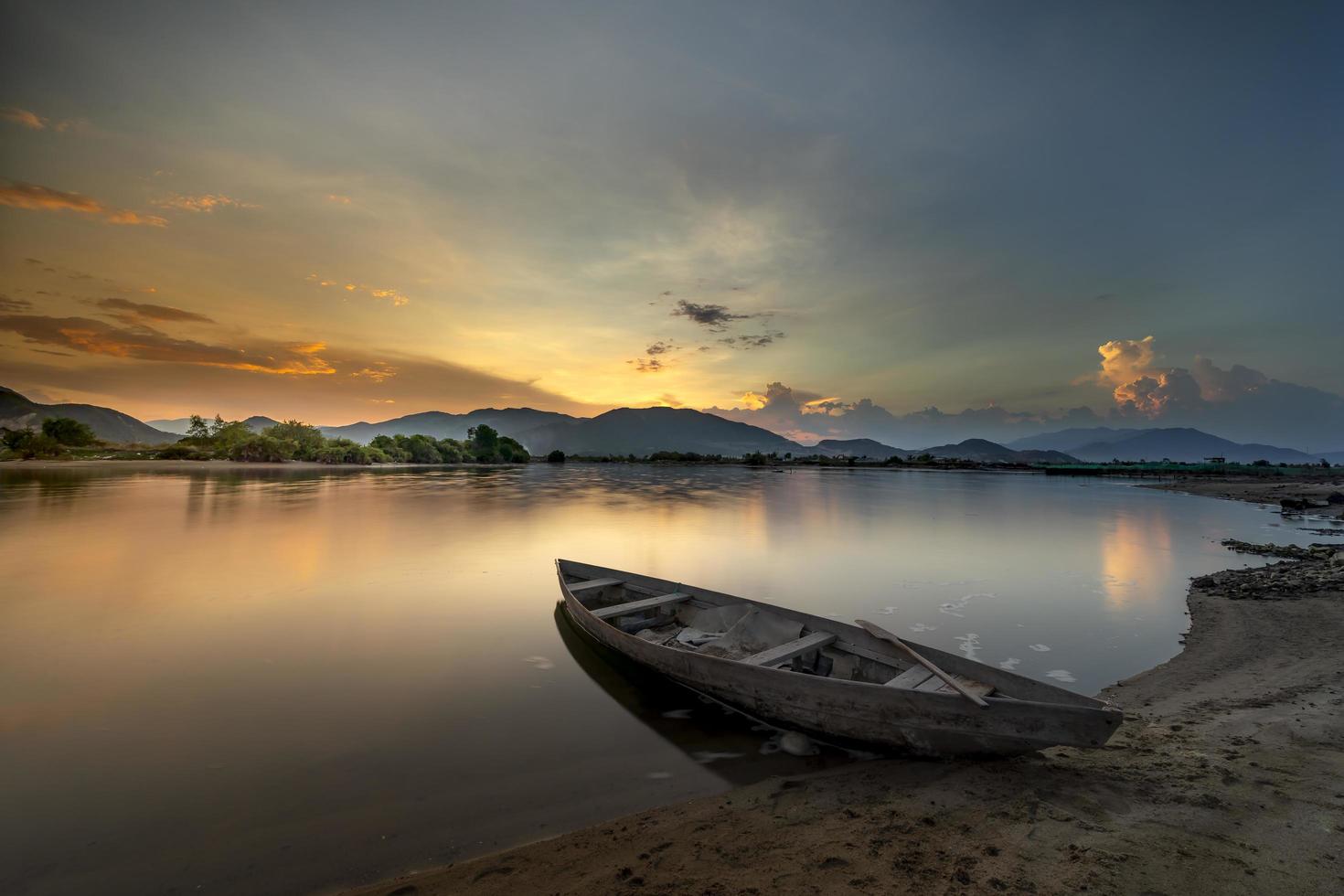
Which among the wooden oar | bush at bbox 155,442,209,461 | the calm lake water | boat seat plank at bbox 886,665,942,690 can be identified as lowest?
the calm lake water

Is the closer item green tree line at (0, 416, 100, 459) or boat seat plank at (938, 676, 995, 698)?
boat seat plank at (938, 676, 995, 698)

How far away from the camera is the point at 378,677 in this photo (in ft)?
25.6

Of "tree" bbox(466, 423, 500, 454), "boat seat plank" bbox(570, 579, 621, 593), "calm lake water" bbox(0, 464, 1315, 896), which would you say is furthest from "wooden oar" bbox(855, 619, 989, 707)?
"tree" bbox(466, 423, 500, 454)

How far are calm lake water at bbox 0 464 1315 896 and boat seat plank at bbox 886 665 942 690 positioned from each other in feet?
3.69

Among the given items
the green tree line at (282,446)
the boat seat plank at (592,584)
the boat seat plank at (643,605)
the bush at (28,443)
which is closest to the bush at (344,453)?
the green tree line at (282,446)

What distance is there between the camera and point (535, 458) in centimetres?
18500

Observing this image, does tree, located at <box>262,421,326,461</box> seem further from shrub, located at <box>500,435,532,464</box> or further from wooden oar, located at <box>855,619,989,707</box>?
wooden oar, located at <box>855,619,989,707</box>

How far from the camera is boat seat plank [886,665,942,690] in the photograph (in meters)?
5.54

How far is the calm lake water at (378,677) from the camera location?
4414mm

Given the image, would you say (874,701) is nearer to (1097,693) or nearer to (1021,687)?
(1021,687)

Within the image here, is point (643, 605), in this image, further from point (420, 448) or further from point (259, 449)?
point (420, 448)

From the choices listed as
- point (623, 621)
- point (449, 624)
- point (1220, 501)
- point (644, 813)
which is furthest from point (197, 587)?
point (1220, 501)

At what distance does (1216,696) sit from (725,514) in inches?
1018

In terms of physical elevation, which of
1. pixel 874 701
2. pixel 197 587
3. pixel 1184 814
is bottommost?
pixel 197 587
